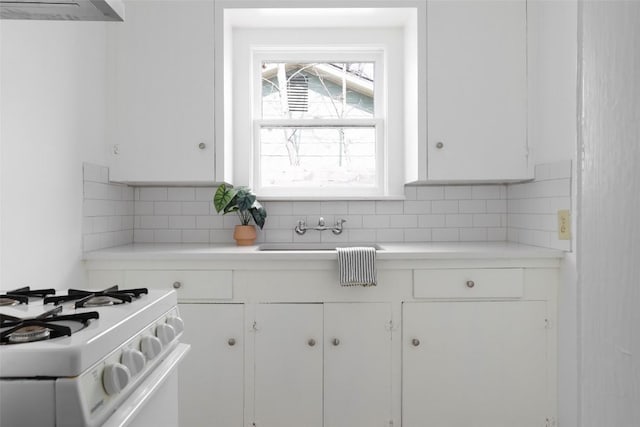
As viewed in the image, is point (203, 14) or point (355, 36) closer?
point (203, 14)

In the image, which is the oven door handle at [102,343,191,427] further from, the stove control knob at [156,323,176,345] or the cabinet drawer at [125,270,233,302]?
the cabinet drawer at [125,270,233,302]

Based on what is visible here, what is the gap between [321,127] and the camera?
3043 mm

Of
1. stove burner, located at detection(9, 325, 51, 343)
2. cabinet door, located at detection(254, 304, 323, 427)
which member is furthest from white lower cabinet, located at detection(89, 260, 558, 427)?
stove burner, located at detection(9, 325, 51, 343)

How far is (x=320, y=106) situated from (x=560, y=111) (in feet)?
4.53

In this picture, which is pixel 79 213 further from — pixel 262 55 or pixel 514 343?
pixel 514 343

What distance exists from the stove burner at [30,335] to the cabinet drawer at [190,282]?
4.71 ft

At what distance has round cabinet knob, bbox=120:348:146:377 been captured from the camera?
2.98 ft

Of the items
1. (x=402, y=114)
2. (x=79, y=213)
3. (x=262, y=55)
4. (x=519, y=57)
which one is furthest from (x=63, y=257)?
(x=519, y=57)

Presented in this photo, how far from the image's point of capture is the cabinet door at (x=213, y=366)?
2.28 meters

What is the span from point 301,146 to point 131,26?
1.16 metres

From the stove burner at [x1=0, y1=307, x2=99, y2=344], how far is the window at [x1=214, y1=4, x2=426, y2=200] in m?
1.93

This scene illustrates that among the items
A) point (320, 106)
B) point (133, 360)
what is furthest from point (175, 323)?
point (320, 106)

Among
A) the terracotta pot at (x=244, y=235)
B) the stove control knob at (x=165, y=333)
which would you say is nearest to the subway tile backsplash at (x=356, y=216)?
the terracotta pot at (x=244, y=235)

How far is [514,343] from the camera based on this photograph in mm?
2311
